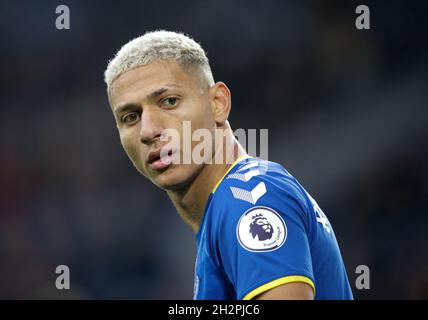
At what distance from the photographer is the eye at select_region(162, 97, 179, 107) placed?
8.74 feet

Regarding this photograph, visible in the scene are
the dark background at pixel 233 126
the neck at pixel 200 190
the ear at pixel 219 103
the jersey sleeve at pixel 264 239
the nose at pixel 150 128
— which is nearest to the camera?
the jersey sleeve at pixel 264 239

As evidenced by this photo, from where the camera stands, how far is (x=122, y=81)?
109 inches

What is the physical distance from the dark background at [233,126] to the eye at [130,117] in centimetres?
413

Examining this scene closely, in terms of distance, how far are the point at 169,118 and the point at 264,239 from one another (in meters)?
0.78

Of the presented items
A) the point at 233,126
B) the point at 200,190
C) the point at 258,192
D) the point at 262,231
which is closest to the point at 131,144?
the point at 200,190

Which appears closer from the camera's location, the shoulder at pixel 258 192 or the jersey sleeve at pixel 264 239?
the jersey sleeve at pixel 264 239

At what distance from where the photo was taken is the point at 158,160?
2680mm

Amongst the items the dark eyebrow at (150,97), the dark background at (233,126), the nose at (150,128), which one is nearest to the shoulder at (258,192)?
the nose at (150,128)

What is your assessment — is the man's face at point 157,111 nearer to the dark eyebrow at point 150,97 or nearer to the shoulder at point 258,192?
the dark eyebrow at point 150,97

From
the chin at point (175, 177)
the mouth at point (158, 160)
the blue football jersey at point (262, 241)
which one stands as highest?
the mouth at point (158, 160)

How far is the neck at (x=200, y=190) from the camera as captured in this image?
2.72 metres

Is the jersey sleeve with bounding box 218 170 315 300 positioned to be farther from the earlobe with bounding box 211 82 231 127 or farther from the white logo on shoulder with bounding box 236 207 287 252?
the earlobe with bounding box 211 82 231 127

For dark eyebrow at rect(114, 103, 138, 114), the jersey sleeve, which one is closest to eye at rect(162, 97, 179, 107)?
dark eyebrow at rect(114, 103, 138, 114)
